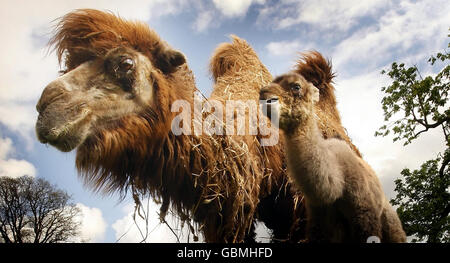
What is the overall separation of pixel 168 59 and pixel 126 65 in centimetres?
25

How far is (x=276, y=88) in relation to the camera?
1771 millimetres

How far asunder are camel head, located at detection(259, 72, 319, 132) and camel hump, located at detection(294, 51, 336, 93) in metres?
0.97

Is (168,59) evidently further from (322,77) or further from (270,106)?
(322,77)

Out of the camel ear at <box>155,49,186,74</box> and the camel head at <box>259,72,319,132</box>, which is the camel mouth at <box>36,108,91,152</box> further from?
the camel head at <box>259,72,319,132</box>

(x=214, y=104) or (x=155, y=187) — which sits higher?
(x=214, y=104)

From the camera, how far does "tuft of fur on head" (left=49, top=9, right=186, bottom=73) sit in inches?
65.4

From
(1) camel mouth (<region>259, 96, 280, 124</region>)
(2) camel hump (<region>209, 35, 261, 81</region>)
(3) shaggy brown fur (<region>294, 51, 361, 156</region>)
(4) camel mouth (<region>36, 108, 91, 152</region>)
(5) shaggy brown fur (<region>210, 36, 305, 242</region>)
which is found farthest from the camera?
(2) camel hump (<region>209, 35, 261, 81</region>)

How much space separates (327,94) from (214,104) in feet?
4.16

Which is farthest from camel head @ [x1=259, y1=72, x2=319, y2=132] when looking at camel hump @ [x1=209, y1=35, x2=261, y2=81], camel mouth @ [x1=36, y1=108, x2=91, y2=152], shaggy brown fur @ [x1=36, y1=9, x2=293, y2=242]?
camel hump @ [x1=209, y1=35, x2=261, y2=81]

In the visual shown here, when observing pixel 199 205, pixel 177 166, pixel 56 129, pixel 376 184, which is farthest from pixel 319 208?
pixel 56 129

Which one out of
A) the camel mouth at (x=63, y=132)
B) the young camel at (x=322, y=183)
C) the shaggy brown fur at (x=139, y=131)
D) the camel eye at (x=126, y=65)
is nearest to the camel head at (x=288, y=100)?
the young camel at (x=322, y=183)

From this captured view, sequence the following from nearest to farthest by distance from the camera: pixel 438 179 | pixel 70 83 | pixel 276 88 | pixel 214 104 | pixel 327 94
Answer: pixel 70 83 < pixel 276 88 < pixel 214 104 < pixel 327 94 < pixel 438 179
